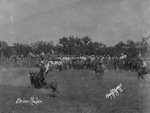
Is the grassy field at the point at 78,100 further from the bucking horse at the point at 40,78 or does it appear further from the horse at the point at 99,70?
the horse at the point at 99,70

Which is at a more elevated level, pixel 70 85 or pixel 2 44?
pixel 2 44

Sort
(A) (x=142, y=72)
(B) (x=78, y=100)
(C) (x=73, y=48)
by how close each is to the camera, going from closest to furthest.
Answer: (B) (x=78, y=100)
(A) (x=142, y=72)
(C) (x=73, y=48)

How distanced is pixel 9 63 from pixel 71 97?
27196 mm

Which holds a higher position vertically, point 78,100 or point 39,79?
point 39,79

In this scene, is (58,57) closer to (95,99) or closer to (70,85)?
(70,85)

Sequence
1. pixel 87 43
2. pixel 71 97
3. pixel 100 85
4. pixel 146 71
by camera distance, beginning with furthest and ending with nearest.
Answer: pixel 87 43 < pixel 146 71 < pixel 100 85 < pixel 71 97

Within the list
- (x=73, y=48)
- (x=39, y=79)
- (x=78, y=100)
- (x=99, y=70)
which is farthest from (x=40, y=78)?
(x=73, y=48)

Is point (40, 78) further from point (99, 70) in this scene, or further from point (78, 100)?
point (99, 70)

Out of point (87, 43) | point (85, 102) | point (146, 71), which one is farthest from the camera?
point (87, 43)

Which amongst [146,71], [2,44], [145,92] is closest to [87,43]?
[2,44]

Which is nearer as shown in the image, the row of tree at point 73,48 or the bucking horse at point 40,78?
the bucking horse at point 40,78

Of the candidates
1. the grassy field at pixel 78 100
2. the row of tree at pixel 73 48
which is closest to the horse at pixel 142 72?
the grassy field at pixel 78 100

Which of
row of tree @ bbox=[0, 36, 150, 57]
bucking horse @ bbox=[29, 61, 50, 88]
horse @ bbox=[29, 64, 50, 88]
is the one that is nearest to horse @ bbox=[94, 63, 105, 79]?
bucking horse @ bbox=[29, 61, 50, 88]

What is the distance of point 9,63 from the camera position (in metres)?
46.4
